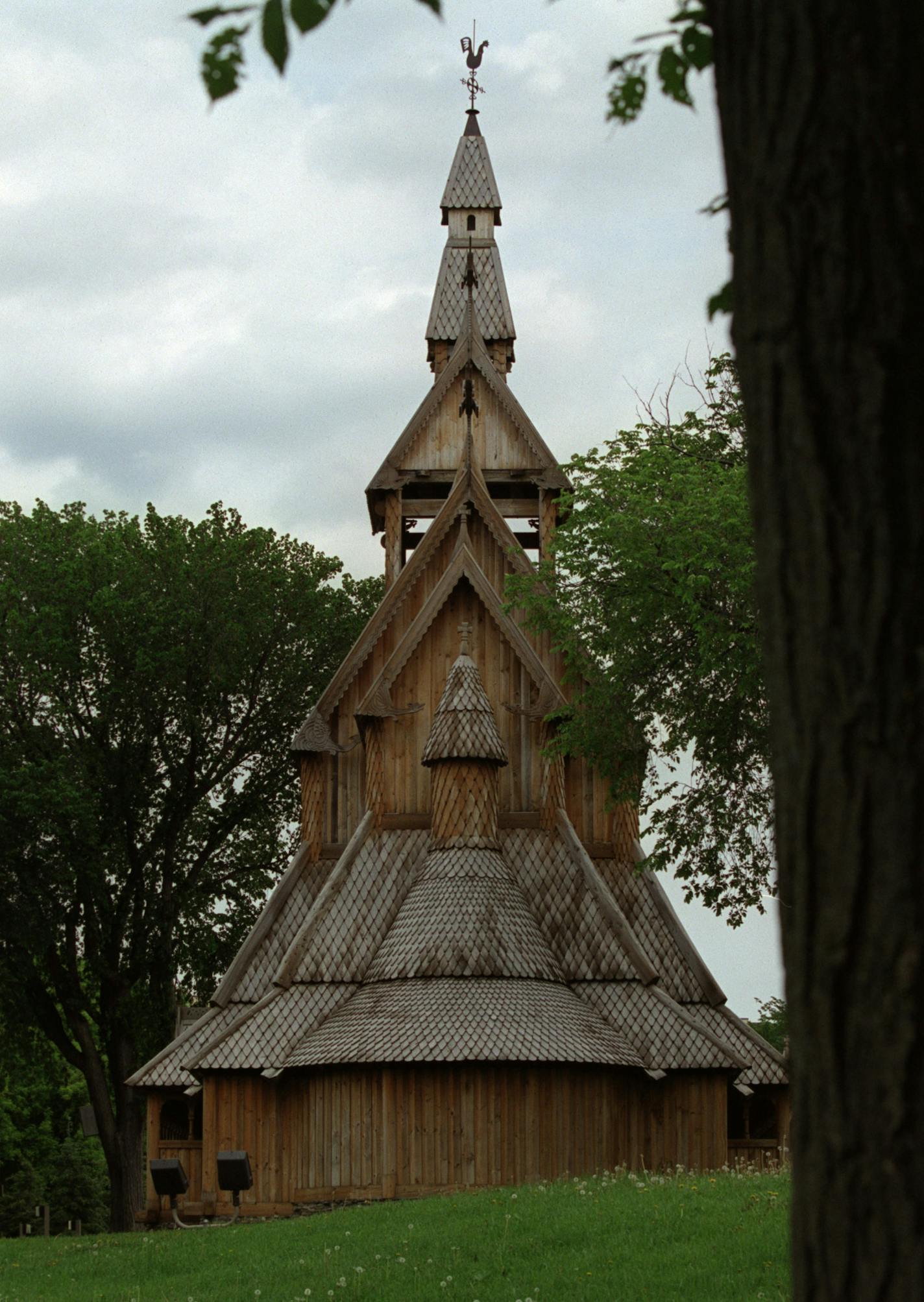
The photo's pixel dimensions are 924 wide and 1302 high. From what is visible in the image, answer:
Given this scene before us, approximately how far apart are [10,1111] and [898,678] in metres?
62.1

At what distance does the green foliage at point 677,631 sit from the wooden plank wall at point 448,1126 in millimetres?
3269

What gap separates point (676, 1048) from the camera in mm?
26656

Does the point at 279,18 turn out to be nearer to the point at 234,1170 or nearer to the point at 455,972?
the point at 234,1170

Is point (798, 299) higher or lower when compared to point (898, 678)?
higher

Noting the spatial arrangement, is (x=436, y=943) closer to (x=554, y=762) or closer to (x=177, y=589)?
(x=554, y=762)

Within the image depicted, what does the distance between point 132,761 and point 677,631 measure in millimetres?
17726

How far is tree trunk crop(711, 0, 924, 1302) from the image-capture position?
3.47 metres

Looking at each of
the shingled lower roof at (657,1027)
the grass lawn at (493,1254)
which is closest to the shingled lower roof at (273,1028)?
the shingled lower roof at (657,1027)

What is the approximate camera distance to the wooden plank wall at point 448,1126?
2464 centimetres

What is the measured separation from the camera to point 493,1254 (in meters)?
15.7

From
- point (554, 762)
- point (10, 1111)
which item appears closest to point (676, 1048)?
point (554, 762)

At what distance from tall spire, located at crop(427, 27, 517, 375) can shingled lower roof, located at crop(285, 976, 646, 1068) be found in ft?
58.8

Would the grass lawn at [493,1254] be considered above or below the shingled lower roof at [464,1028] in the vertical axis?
below

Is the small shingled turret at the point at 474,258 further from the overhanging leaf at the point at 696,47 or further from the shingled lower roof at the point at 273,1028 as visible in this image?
the overhanging leaf at the point at 696,47
